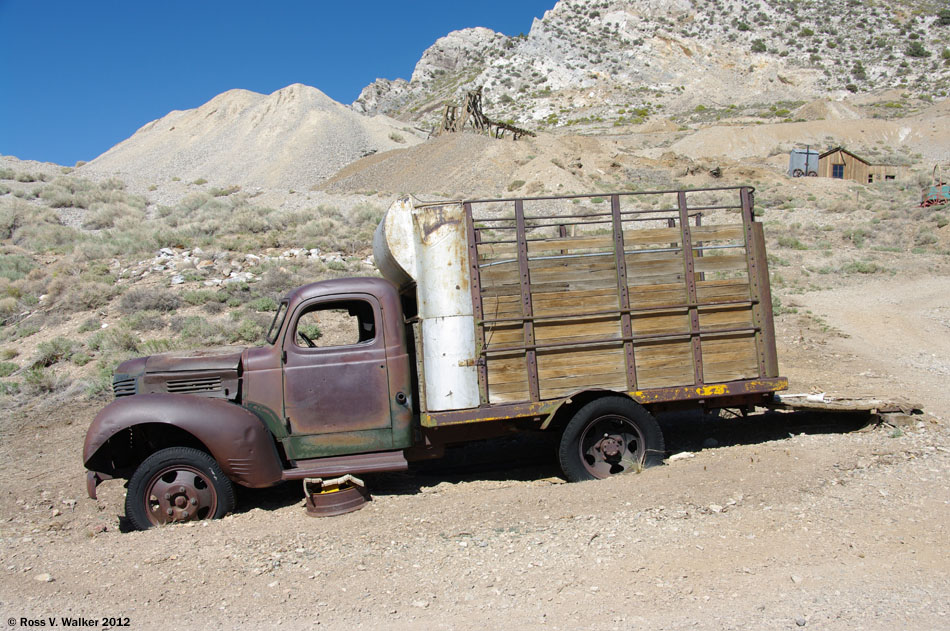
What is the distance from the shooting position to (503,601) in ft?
12.3

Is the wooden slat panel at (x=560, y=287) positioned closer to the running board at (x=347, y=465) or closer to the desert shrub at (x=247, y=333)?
the running board at (x=347, y=465)

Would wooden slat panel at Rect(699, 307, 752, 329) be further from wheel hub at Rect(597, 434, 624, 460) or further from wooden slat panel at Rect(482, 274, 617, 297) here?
wheel hub at Rect(597, 434, 624, 460)

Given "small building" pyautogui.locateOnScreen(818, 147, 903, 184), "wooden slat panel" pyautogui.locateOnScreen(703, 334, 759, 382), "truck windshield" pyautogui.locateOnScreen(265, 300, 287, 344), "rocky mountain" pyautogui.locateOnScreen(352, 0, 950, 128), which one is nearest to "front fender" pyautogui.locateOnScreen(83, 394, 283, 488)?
"truck windshield" pyautogui.locateOnScreen(265, 300, 287, 344)

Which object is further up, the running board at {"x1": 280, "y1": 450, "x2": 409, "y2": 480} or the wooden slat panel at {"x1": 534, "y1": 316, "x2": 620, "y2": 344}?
the wooden slat panel at {"x1": 534, "y1": 316, "x2": 620, "y2": 344}

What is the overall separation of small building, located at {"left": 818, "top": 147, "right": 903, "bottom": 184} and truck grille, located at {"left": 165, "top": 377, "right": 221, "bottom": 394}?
3609cm

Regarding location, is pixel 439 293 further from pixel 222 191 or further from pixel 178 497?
pixel 222 191

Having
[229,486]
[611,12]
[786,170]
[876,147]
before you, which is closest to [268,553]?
[229,486]

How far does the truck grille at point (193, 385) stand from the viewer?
5.52 meters

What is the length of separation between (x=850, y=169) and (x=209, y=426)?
37514 millimetres

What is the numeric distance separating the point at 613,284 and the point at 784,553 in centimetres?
257

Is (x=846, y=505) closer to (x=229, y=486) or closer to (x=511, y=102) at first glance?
(x=229, y=486)

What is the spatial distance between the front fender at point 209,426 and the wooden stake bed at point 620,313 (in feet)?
6.38

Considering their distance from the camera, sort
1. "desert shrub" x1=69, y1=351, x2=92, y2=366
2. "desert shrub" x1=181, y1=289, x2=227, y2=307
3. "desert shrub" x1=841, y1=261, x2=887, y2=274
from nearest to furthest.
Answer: "desert shrub" x1=69, y1=351, x2=92, y2=366
"desert shrub" x1=181, y1=289, x2=227, y2=307
"desert shrub" x1=841, y1=261, x2=887, y2=274

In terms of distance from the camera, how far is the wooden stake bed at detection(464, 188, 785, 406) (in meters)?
5.57
